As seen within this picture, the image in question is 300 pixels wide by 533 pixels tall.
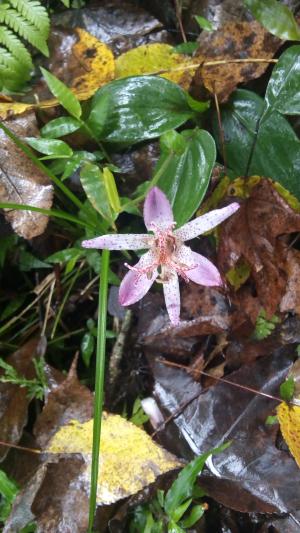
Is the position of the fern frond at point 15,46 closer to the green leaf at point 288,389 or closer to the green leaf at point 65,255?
the green leaf at point 65,255

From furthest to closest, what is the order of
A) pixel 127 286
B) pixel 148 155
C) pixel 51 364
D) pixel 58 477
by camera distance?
1. pixel 51 364
2. pixel 148 155
3. pixel 58 477
4. pixel 127 286

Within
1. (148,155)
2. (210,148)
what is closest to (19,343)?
(148,155)

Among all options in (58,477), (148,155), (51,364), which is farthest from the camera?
(51,364)

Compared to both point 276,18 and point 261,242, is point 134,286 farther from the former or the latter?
point 276,18

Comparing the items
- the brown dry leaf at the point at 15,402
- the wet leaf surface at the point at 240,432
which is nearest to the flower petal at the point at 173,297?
the wet leaf surface at the point at 240,432

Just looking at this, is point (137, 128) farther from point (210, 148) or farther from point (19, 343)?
point (19, 343)

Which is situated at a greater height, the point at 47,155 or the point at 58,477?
the point at 47,155

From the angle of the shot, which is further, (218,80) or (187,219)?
(218,80)
